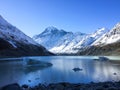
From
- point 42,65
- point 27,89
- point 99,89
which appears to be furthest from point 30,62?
point 99,89

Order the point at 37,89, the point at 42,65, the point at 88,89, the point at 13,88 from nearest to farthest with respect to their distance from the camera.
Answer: the point at 13,88 → the point at 88,89 → the point at 37,89 → the point at 42,65

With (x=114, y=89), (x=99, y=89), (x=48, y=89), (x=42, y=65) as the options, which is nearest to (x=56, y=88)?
(x=48, y=89)

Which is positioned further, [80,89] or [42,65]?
[42,65]

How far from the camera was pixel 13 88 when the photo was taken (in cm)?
3123

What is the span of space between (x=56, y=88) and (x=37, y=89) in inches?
127

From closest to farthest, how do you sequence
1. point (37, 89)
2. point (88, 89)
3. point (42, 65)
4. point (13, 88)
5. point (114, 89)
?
1. point (13, 88)
2. point (114, 89)
3. point (88, 89)
4. point (37, 89)
5. point (42, 65)

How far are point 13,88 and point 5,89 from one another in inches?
45.3

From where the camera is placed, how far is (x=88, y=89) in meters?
38.9

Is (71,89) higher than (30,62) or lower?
lower

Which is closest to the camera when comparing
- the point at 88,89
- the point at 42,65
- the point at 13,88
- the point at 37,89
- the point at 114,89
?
the point at 13,88

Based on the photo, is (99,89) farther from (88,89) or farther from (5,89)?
(5,89)

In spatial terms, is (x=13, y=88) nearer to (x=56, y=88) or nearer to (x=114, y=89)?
(x=56, y=88)

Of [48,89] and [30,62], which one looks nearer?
[48,89]

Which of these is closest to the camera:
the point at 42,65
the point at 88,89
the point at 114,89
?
the point at 114,89
